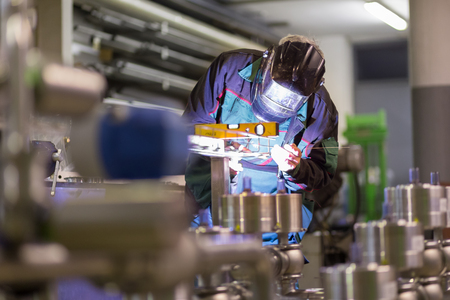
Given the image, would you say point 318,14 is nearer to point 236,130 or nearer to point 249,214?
point 236,130

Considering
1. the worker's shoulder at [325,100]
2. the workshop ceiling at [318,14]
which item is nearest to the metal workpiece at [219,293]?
the worker's shoulder at [325,100]

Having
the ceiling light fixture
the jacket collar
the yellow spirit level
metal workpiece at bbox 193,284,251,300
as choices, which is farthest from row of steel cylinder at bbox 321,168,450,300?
the ceiling light fixture

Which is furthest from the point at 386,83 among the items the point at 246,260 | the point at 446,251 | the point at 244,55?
the point at 246,260

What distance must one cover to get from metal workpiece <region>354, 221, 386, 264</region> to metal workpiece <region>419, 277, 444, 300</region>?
177mm

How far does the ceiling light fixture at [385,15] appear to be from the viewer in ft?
18.2

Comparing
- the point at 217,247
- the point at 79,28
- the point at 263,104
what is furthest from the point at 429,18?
the point at 217,247

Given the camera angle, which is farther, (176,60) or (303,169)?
(176,60)

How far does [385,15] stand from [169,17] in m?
2.90

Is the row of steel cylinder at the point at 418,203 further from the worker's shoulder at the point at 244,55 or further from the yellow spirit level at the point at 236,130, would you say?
the worker's shoulder at the point at 244,55

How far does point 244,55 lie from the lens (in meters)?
1.81

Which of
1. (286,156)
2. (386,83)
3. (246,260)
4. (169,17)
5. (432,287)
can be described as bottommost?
(432,287)

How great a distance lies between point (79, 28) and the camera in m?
3.53

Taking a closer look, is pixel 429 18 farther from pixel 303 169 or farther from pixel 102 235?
pixel 102 235

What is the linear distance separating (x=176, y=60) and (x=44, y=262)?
3.98 m
